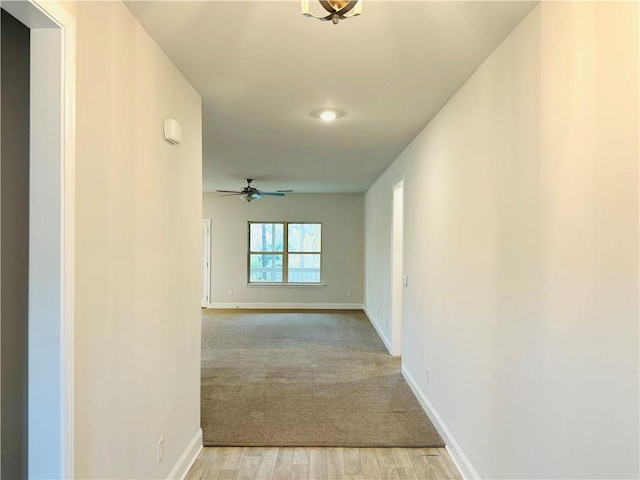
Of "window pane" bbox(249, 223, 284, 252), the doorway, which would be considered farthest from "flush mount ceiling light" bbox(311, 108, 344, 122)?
"window pane" bbox(249, 223, 284, 252)

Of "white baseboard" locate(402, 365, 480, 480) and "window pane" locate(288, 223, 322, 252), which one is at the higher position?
"window pane" locate(288, 223, 322, 252)

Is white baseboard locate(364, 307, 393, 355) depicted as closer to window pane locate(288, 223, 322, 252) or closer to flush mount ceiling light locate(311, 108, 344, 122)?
window pane locate(288, 223, 322, 252)

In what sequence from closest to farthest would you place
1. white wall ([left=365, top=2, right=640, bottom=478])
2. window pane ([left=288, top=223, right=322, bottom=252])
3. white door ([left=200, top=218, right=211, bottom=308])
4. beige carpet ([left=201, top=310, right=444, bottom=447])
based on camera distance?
white wall ([left=365, top=2, right=640, bottom=478]), beige carpet ([left=201, top=310, right=444, bottom=447]), white door ([left=200, top=218, right=211, bottom=308]), window pane ([left=288, top=223, right=322, bottom=252])

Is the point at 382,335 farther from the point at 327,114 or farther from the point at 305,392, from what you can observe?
the point at 327,114

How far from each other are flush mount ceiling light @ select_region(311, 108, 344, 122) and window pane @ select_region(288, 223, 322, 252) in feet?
16.7

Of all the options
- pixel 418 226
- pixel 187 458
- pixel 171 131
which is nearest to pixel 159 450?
pixel 187 458

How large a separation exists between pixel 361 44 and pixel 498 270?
129 cm

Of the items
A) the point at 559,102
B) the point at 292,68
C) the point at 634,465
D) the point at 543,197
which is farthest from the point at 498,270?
the point at 292,68

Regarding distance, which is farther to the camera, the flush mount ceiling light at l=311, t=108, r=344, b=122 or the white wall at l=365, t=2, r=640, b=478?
the flush mount ceiling light at l=311, t=108, r=344, b=122

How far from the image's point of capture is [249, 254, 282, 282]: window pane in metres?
8.05

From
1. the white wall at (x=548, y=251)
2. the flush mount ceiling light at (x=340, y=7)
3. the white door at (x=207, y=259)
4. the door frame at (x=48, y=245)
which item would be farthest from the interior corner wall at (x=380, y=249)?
the door frame at (x=48, y=245)

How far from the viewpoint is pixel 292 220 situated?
26.1 feet

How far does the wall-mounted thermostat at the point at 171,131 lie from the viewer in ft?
6.40

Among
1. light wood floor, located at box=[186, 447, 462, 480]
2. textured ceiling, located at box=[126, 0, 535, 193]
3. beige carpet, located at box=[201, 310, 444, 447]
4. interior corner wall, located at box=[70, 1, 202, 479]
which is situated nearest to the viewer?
interior corner wall, located at box=[70, 1, 202, 479]
